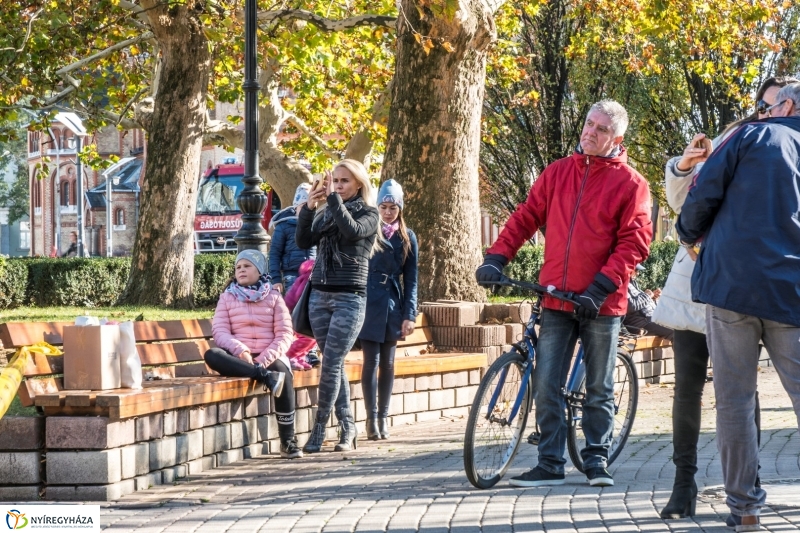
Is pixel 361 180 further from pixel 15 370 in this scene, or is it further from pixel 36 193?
pixel 36 193

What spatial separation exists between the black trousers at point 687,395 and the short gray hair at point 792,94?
1136mm

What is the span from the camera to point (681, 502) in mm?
6137

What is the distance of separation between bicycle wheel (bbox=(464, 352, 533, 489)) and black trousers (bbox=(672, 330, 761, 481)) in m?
1.07

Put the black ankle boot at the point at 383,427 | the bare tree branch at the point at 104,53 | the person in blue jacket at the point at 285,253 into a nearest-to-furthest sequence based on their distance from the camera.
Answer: the black ankle boot at the point at 383,427
the person in blue jacket at the point at 285,253
the bare tree branch at the point at 104,53

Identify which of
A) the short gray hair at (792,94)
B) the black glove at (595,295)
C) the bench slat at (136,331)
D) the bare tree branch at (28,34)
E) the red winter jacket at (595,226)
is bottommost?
the bench slat at (136,331)

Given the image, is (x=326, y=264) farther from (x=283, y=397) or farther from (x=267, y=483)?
(x=267, y=483)

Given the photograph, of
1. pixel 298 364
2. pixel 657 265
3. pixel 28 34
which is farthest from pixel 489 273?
pixel 657 265

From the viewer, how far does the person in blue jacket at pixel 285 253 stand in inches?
445

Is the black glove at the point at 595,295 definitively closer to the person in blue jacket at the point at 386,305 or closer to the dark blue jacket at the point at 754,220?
the dark blue jacket at the point at 754,220

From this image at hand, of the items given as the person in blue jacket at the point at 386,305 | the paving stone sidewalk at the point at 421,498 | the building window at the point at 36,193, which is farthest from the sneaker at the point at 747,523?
the building window at the point at 36,193

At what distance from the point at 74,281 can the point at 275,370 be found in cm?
2136

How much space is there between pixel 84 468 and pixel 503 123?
28908mm

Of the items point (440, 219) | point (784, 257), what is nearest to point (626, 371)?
point (784, 257)

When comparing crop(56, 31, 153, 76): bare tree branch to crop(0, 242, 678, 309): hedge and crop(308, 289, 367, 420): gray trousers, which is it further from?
crop(308, 289, 367, 420): gray trousers
